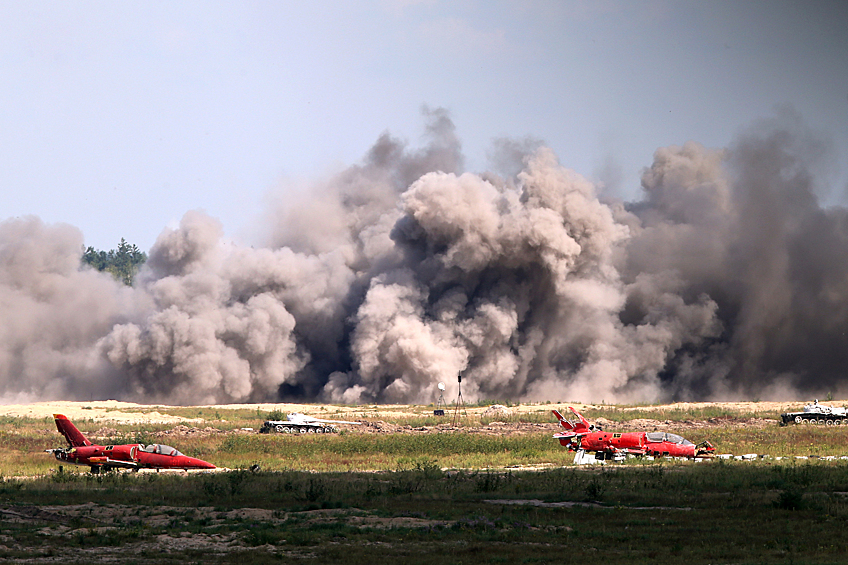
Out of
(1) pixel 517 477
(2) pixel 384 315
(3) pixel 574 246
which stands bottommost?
(1) pixel 517 477

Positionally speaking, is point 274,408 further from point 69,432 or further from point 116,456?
point 116,456

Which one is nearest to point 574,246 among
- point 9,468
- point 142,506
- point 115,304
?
point 115,304

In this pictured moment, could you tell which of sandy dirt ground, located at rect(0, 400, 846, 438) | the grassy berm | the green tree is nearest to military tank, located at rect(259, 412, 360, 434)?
sandy dirt ground, located at rect(0, 400, 846, 438)

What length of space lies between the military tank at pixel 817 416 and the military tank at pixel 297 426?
29.4 metres

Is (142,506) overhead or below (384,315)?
below

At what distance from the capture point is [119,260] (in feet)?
615

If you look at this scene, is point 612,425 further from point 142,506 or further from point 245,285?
point 245,285

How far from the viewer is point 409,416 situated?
68.7m

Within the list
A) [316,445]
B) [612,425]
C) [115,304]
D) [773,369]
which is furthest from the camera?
[115,304]

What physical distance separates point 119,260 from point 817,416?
15525cm

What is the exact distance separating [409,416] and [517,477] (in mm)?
33422

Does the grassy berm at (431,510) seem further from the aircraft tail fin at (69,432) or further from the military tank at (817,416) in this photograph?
the military tank at (817,416)

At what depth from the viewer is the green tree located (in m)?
179

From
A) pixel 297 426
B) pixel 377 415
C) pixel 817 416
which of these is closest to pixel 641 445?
pixel 817 416
